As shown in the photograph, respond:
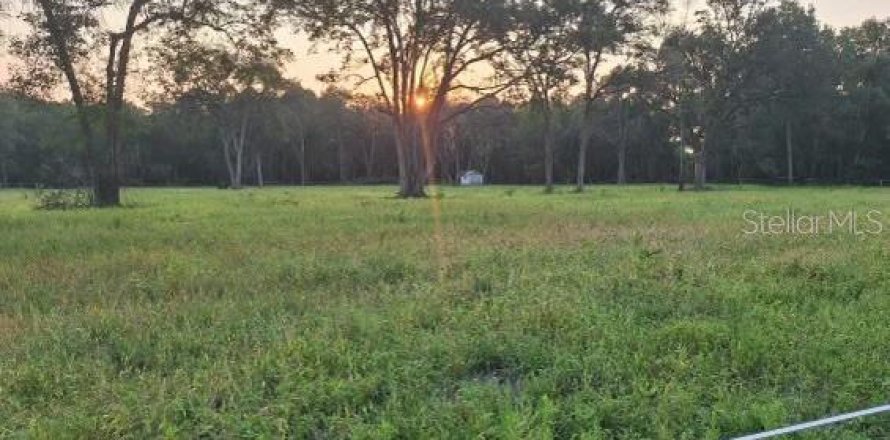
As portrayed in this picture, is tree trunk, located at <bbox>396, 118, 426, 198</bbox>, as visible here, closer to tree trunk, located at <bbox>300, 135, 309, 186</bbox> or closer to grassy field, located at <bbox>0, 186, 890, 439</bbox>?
grassy field, located at <bbox>0, 186, 890, 439</bbox>

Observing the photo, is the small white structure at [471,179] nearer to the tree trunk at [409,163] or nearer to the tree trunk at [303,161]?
the tree trunk at [303,161]

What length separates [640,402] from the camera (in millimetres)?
4324

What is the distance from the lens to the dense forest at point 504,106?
81.3ft

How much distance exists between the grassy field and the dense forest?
15.9 m

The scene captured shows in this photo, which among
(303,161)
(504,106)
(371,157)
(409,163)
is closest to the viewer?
(409,163)

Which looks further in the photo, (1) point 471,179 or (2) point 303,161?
(2) point 303,161

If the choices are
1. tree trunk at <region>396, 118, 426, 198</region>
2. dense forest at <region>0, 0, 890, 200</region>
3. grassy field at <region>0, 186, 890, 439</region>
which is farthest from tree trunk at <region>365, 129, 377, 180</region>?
grassy field at <region>0, 186, 890, 439</region>

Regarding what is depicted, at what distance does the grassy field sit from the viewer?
4141 millimetres

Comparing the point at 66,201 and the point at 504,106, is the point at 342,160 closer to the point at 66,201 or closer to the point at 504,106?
the point at 504,106

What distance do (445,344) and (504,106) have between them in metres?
42.3

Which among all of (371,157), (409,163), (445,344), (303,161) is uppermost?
(371,157)

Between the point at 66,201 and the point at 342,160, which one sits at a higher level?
the point at 342,160

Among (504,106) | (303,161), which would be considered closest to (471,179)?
(303,161)

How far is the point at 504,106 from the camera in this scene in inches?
1839
